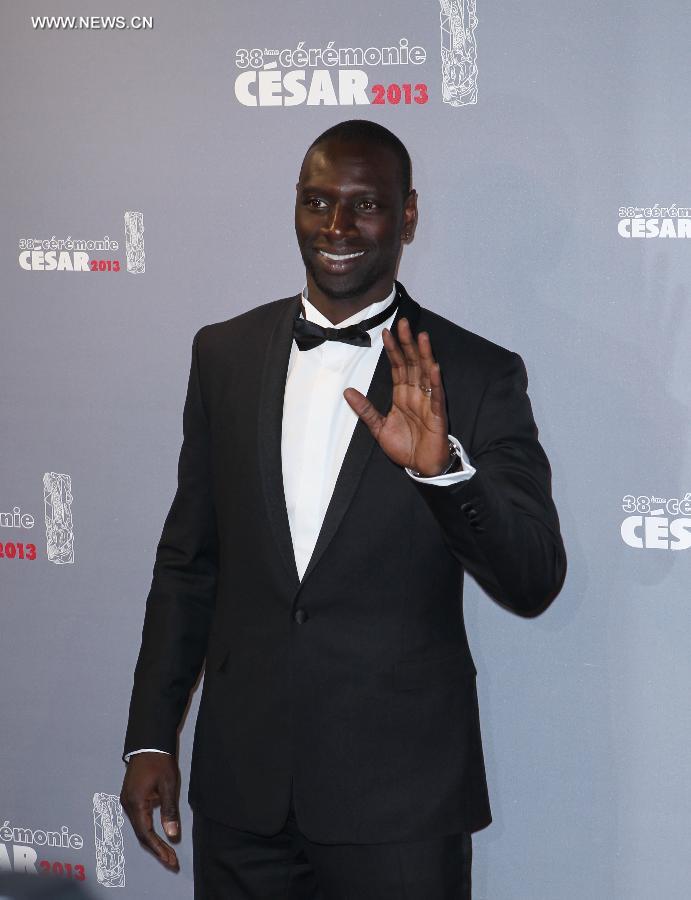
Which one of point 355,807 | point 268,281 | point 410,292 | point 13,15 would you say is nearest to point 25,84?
point 13,15

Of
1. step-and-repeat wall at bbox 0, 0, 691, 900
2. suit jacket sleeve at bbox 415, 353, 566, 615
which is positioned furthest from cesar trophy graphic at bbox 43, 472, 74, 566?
suit jacket sleeve at bbox 415, 353, 566, 615

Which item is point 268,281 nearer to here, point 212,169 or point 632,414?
point 212,169

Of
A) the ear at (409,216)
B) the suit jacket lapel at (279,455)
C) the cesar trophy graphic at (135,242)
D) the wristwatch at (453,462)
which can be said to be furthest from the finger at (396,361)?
the cesar trophy graphic at (135,242)

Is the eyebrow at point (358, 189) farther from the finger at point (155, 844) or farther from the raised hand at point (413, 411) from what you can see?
the finger at point (155, 844)

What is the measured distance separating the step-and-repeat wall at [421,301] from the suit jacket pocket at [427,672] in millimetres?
567

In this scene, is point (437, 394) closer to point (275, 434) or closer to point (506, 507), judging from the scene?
point (506, 507)

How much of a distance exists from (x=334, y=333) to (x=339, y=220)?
0.65 ft

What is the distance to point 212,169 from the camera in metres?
2.78

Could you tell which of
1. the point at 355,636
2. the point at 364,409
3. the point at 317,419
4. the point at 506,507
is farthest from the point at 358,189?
the point at 355,636

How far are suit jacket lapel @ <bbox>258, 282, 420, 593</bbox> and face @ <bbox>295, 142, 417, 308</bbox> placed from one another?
0.13 m

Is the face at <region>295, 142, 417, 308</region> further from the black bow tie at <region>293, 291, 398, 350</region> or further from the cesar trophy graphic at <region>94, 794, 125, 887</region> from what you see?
the cesar trophy graphic at <region>94, 794, 125, 887</region>

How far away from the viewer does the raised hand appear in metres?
1.82

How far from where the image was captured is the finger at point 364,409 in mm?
1862

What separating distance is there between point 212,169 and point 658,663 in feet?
4.81
